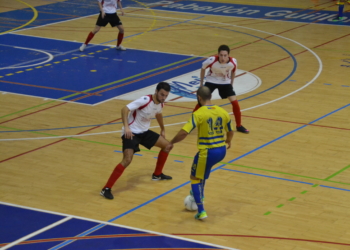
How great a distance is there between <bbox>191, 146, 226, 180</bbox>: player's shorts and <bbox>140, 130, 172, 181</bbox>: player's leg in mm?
1481

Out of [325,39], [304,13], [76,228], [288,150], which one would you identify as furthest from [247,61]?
[76,228]

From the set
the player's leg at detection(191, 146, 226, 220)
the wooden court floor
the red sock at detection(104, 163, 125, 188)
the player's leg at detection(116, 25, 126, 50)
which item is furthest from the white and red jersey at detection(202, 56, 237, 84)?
the player's leg at detection(116, 25, 126, 50)

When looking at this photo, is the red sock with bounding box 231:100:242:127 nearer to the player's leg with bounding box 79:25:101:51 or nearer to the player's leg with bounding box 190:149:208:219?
the player's leg with bounding box 190:149:208:219

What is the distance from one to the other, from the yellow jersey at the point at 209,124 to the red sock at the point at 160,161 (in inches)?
69.2

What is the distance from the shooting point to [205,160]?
32.9 feet

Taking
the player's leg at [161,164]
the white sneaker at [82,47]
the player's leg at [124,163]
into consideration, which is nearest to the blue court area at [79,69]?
the white sneaker at [82,47]

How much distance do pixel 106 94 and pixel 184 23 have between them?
1094cm

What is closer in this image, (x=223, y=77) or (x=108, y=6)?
(x=223, y=77)

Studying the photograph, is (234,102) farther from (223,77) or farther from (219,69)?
(219,69)

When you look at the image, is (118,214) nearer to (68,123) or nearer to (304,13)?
(68,123)

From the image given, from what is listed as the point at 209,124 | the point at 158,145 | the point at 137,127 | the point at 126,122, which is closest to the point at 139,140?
the point at 137,127

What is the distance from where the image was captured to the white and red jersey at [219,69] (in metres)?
14.5

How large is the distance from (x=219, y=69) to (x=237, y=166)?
2.81 m

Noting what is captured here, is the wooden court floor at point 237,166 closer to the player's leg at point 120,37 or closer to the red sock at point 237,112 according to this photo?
the red sock at point 237,112
